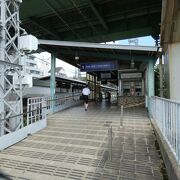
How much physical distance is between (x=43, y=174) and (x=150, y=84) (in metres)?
9.25

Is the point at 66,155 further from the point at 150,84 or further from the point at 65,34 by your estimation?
the point at 65,34

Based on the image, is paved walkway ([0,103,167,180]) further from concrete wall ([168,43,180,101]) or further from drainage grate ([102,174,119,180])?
concrete wall ([168,43,180,101])

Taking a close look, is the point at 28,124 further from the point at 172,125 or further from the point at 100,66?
the point at 100,66

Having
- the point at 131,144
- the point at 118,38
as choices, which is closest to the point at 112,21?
the point at 118,38

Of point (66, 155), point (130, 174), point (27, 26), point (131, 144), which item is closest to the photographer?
point (130, 174)

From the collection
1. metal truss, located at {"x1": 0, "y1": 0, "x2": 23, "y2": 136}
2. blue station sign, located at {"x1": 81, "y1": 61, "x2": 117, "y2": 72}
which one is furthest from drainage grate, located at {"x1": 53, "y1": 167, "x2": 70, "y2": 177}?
blue station sign, located at {"x1": 81, "y1": 61, "x2": 117, "y2": 72}

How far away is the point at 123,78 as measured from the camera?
61.0 ft

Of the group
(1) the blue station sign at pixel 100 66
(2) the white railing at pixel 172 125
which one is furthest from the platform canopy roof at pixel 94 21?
(2) the white railing at pixel 172 125

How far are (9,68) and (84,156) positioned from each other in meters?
4.30

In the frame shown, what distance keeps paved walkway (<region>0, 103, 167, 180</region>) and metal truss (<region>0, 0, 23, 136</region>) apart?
2.79 ft

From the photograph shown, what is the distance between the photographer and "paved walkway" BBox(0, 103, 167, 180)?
15.8 ft

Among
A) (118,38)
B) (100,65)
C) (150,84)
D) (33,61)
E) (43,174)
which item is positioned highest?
(33,61)

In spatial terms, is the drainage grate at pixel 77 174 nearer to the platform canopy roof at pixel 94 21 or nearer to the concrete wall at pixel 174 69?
the concrete wall at pixel 174 69

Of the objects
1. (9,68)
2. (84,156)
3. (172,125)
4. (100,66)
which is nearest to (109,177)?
(84,156)
